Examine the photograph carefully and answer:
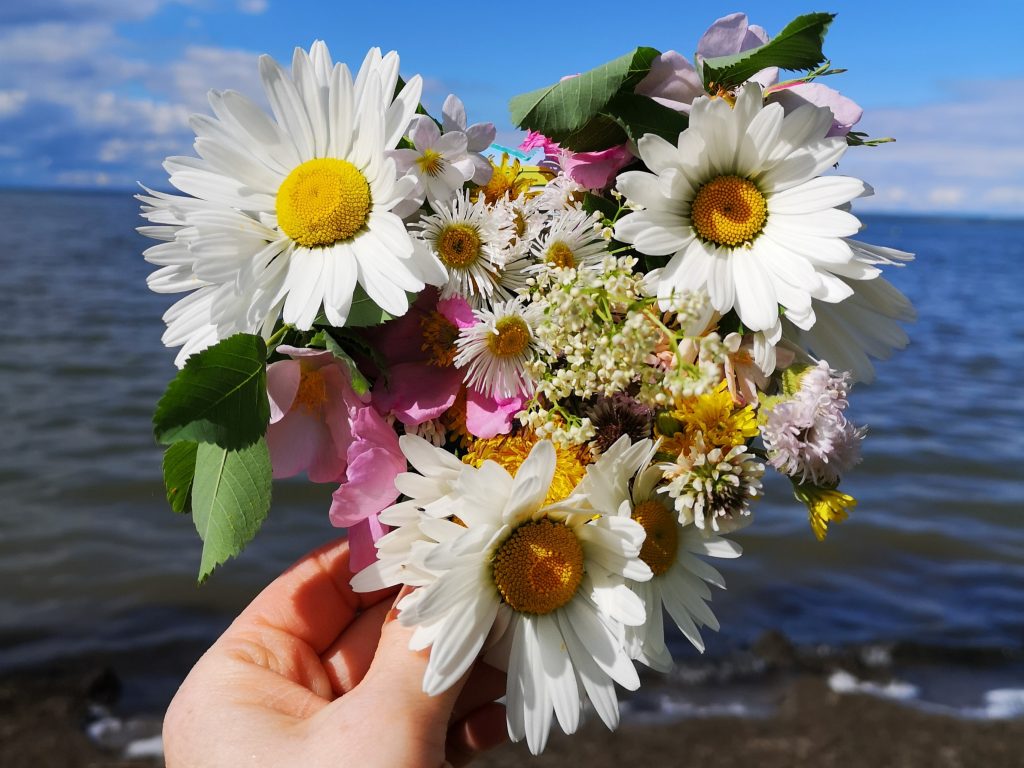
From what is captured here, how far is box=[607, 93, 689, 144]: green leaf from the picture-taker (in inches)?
52.4

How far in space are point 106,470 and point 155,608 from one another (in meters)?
2.01

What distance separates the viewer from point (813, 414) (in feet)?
3.90

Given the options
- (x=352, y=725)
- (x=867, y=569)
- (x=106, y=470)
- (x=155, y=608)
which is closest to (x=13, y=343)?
(x=106, y=470)

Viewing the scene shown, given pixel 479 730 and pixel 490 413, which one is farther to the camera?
pixel 479 730

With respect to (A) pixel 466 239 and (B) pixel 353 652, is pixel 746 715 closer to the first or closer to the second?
(B) pixel 353 652

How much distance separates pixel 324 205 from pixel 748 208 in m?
0.64

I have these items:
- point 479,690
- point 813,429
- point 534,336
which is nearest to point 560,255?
point 534,336

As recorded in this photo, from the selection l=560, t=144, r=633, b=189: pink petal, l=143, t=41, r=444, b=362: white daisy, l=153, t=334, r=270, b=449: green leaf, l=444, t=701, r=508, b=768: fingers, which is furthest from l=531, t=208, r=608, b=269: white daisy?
l=444, t=701, r=508, b=768: fingers

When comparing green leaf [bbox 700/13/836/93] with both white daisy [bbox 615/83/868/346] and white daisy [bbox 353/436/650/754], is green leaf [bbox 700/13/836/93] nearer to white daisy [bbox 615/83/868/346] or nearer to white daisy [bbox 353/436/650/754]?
white daisy [bbox 615/83/868/346]

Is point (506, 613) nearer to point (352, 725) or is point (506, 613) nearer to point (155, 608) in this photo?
point (352, 725)

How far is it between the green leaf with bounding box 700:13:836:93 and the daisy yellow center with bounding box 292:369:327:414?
80 centimetres

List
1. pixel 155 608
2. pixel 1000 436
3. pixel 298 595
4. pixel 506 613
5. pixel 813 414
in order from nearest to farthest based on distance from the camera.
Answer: pixel 813 414
pixel 506 613
pixel 298 595
pixel 155 608
pixel 1000 436

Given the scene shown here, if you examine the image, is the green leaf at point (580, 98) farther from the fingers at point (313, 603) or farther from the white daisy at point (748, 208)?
the fingers at point (313, 603)

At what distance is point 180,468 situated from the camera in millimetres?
1379
